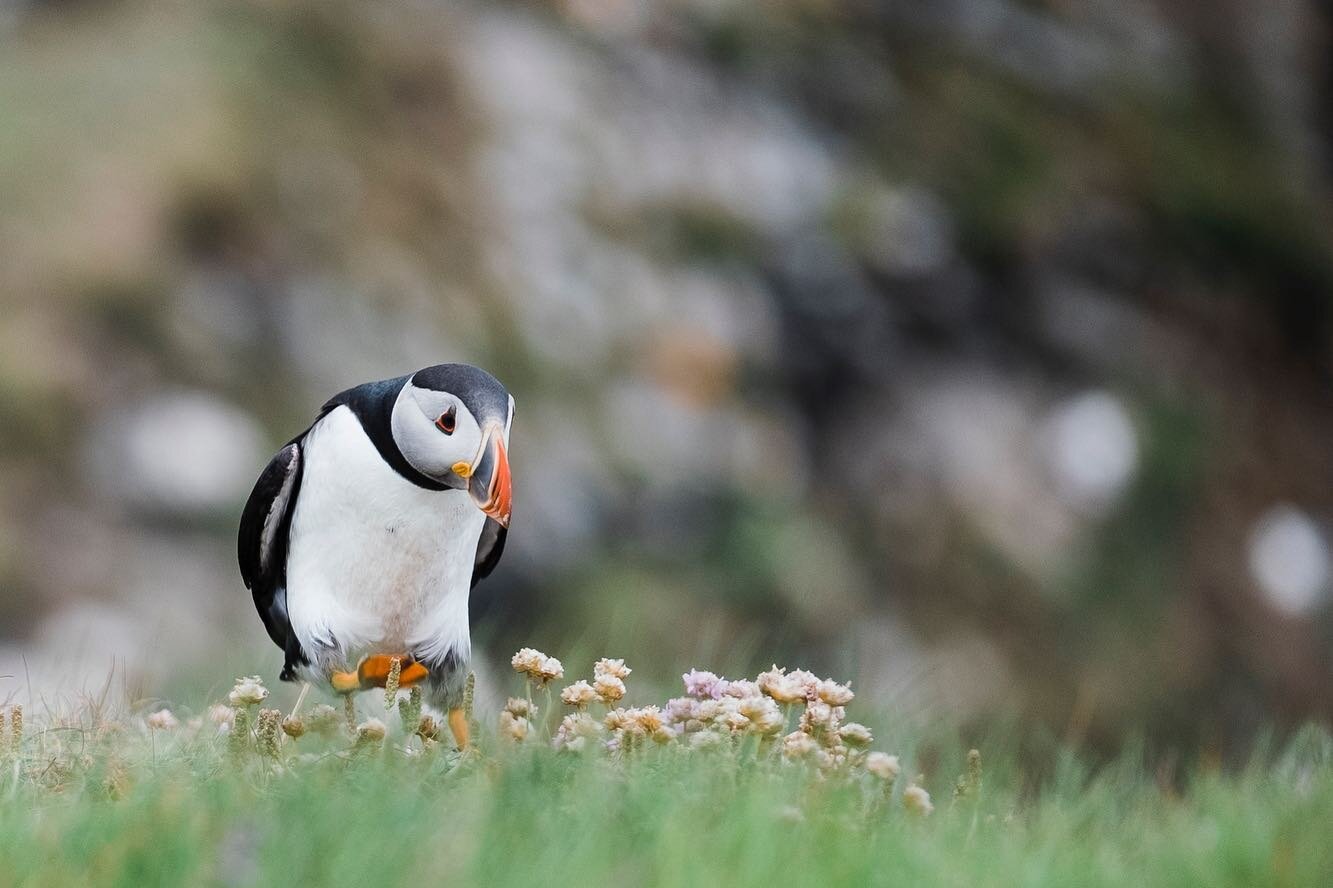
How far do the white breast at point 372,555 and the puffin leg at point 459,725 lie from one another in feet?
1.35

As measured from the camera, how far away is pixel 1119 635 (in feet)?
39.5

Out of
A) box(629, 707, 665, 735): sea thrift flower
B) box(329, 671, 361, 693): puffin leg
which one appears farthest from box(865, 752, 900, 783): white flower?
box(329, 671, 361, 693): puffin leg

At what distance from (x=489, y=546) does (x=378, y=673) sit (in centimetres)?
68

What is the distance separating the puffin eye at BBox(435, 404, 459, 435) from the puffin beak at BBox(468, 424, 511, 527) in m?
0.14

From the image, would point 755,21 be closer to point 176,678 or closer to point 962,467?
point 962,467

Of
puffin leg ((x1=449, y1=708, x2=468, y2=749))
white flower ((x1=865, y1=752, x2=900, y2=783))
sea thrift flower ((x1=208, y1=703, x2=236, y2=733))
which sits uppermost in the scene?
white flower ((x1=865, y1=752, x2=900, y2=783))

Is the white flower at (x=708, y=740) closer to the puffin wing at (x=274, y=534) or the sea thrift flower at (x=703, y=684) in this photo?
the sea thrift flower at (x=703, y=684)

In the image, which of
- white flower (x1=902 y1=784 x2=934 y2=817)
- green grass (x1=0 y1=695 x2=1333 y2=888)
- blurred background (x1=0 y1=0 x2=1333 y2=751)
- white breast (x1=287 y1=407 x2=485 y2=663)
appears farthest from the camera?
blurred background (x1=0 y1=0 x2=1333 y2=751)

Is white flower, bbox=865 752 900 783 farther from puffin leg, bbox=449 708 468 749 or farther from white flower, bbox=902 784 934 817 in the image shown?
puffin leg, bbox=449 708 468 749

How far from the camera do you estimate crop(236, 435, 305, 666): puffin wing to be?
185 inches

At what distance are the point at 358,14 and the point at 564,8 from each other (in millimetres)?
2058

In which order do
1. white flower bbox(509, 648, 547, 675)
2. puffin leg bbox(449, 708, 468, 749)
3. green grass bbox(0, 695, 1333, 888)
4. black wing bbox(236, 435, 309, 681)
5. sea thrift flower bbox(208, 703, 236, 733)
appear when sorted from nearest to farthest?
green grass bbox(0, 695, 1333, 888) < white flower bbox(509, 648, 547, 675) < sea thrift flower bbox(208, 703, 236, 733) < puffin leg bbox(449, 708, 468, 749) < black wing bbox(236, 435, 309, 681)

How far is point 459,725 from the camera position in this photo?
396cm

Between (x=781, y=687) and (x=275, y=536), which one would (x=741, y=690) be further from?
(x=275, y=536)
